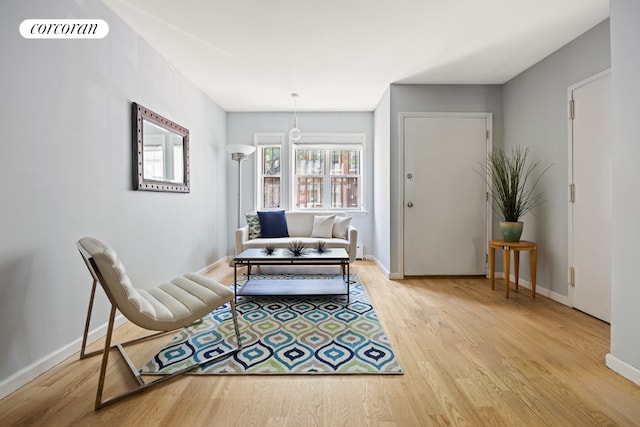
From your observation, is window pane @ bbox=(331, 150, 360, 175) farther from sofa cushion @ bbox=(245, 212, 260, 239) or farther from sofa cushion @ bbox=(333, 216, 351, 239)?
sofa cushion @ bbox=(245, 212, 260, 239)

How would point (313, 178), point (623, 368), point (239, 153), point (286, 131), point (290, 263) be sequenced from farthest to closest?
point (313, 178) → point (286, 131) → point (239, 153) → point (290, 263) → point (623, 368)

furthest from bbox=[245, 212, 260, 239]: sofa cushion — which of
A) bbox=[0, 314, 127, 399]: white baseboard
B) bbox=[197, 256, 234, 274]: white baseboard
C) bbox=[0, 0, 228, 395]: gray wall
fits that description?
bbox=[0, 314, 127, 399]: white baseboard

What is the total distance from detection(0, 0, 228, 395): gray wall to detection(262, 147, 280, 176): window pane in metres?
2.35

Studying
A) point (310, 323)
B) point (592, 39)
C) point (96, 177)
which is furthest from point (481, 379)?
point (592, 39)

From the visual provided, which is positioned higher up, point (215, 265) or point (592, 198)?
point (592, 198)

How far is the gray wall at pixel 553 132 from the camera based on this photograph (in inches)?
113

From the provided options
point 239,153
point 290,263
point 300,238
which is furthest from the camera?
point 239,153

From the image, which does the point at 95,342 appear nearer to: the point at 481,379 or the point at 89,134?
the point at 89,134

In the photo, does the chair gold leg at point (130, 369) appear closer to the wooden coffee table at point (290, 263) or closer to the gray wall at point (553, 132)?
the wooden coffee table at point (290, 263)

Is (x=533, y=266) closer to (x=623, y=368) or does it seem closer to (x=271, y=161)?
(x=623, y=368)

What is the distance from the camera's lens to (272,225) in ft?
15.6

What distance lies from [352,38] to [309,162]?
8.87 ft

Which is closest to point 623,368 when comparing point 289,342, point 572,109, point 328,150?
point 289,342

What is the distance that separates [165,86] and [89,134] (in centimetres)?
129
